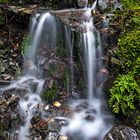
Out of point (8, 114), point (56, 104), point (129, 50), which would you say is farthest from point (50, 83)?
point (129, 50)

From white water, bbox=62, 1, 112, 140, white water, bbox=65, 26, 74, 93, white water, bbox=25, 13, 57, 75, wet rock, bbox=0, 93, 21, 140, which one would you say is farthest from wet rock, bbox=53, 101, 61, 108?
white water, bbox=25, 13, 57, 75

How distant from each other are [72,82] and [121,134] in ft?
7.73

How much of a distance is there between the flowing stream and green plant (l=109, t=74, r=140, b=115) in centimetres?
44

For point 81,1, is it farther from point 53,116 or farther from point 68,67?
point 53,116

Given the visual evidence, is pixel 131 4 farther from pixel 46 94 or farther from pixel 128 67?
pixel 46 94

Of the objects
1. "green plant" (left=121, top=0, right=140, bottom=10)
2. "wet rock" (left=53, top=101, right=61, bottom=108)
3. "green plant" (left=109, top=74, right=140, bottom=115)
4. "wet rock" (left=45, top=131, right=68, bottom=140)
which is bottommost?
"wet rock" (left=45, top=131, right=68, bottom=140)

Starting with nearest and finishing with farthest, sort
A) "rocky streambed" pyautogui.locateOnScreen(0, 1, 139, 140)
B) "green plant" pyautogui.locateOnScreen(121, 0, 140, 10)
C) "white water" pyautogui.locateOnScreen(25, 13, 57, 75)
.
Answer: "rocky streambed" pyautogui.locateOnScreen(0, 1, 139, 140) < "white water" pyautogui.locateOnScreen(25, 13, 57, 75) < "green plant" pyautogui.locateOnScreen(121, 0, 140, 10)

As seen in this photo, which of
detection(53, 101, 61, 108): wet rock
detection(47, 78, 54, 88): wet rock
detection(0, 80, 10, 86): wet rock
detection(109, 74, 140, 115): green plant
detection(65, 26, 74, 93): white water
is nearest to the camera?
detection(109, 74, 140, 115): green plant

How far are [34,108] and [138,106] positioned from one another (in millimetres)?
2410

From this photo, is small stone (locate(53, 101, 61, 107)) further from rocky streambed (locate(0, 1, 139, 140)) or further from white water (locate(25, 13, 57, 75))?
white water (locate(25, 13, 57, 75))

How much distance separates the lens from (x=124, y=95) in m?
7.34

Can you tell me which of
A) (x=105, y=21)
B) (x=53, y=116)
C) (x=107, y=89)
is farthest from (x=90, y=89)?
(x=105, y=21)

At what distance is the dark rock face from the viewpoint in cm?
647

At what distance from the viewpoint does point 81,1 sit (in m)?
9.84
